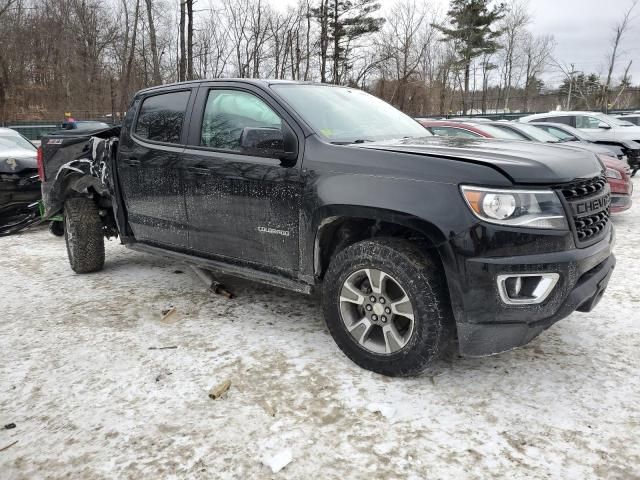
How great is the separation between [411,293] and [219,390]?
3.86 feet

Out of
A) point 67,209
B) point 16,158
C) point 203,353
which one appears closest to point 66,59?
point 16,158

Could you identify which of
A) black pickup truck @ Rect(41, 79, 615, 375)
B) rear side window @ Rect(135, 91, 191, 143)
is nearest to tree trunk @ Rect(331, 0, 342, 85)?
rear side window @ Rect(135, 91, 191, 143)

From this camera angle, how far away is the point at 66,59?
39.5 m

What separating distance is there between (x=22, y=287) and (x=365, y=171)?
375cm

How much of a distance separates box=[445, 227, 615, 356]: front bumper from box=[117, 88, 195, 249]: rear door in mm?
2311

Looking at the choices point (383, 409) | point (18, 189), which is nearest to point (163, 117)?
point (383, 409)

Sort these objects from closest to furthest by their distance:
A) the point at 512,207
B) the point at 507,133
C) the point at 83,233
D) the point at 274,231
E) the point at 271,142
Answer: the point at 512,207 < the point at 271,142 < the point at 274,231 < the point at 83,233 < the point at 507,133

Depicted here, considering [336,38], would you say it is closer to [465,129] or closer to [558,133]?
[558,133]

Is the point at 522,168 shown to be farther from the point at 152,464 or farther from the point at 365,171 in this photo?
the point at 152,464

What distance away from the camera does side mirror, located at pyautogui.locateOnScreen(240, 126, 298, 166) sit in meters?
3.08

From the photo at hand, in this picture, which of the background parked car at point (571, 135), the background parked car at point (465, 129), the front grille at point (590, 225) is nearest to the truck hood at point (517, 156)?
the front grille at point (590, 225)

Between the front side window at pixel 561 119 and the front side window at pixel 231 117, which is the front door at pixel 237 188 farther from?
the front side window at pixel 561 119

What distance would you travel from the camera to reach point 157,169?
13.2 ft

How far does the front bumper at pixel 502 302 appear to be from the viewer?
7.91 feet
